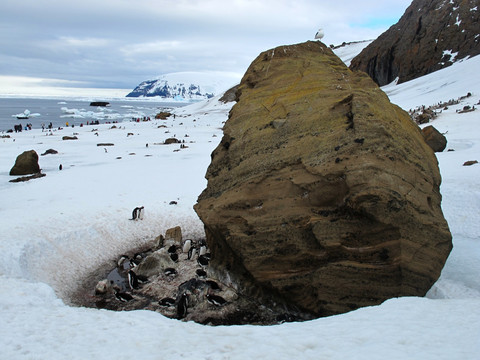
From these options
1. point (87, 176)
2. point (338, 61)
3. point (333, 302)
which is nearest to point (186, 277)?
point (333, 302)

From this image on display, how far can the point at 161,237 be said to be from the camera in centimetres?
976

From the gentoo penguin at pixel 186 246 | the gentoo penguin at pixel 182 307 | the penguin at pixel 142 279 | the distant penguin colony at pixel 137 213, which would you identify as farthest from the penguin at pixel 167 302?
the distant penguin colony at pixel 137 213

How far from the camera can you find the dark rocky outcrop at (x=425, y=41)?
124ft

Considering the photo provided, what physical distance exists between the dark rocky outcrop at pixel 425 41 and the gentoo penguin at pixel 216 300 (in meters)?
40.3

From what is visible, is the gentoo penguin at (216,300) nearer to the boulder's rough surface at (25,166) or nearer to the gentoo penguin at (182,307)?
the gentoo penguin at (182,307)

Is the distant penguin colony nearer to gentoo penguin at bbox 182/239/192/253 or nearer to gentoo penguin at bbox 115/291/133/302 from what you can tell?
gentoo penguin at bbox 182/239/192/253

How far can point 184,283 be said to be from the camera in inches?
292

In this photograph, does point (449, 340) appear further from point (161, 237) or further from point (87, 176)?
point (87, 176)

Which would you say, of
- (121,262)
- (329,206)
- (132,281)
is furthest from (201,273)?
(329,206)

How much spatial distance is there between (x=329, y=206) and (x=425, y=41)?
42.8 metres

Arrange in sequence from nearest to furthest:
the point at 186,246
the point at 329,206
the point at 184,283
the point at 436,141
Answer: the point at 329,206, the point at 184,283, the point at 186,246, the point at 436,141

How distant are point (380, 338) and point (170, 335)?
2.36m

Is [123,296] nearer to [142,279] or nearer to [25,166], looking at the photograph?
[142,279]

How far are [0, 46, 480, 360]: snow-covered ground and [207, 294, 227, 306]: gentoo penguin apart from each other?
6.07 feet
